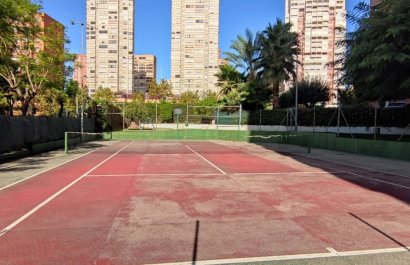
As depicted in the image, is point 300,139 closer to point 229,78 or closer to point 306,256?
point 229,78

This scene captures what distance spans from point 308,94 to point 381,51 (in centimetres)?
3538

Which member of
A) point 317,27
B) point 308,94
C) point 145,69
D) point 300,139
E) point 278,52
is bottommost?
point 300,139

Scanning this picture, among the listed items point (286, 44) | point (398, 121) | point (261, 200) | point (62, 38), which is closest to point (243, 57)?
point (286, 44)

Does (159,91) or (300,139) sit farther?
(159,91)

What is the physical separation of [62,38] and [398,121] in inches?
1043

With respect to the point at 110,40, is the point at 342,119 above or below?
→ below

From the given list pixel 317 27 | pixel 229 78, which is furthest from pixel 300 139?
pixel 317 27

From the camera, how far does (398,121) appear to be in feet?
109

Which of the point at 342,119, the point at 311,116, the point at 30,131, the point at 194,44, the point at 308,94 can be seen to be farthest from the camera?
the point at 194,44

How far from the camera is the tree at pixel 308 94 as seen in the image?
56.3m

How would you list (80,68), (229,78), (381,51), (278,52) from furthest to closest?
(229,78)
(278,52)
(80,68)
(381,51)

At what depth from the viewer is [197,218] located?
321 inches

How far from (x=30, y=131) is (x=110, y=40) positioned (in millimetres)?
69858

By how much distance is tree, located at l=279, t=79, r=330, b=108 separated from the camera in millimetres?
56312
